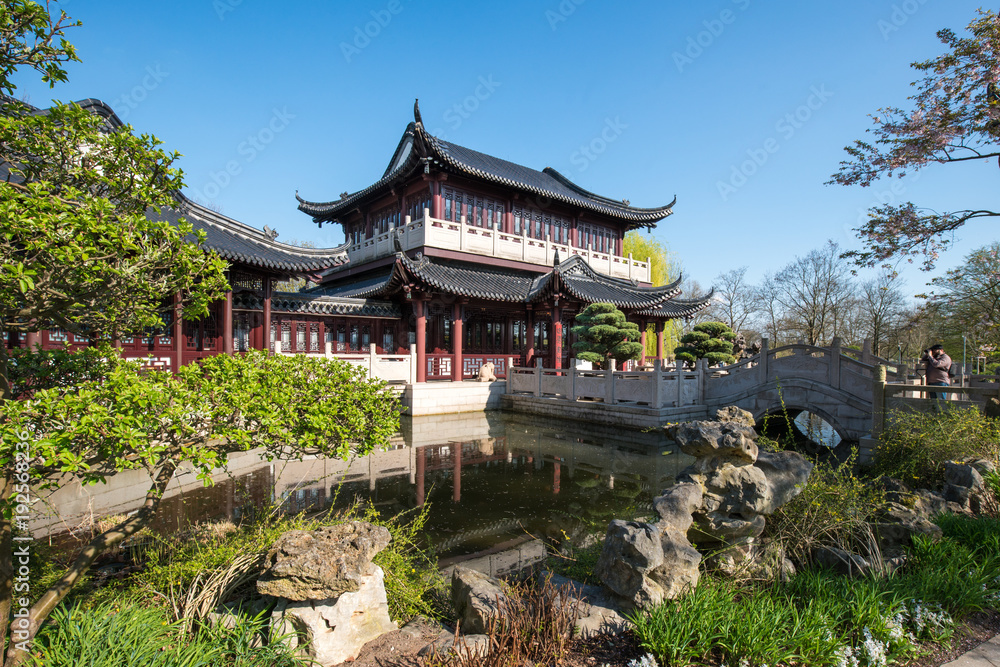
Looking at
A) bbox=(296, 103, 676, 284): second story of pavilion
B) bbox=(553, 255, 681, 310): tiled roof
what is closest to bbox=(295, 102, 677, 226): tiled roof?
bbox=(296, 103, 676, 284): second story of pavilion

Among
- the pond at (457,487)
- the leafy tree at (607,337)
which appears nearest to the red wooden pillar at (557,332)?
the leafy tree at (607,337)

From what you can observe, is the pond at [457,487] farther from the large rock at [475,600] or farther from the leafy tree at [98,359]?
the large rock at [475,600]

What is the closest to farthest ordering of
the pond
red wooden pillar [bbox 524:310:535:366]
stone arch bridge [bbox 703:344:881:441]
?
the pond, stone arch bridge [bbox 703:344:881:441], red wooden pillar [bbox 524:310:535:366]

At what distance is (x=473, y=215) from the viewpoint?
56.1 feet

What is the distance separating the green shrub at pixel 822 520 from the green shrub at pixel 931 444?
1.81 m

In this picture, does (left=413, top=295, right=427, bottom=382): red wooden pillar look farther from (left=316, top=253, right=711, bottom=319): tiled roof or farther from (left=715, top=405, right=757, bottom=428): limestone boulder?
(left=715, top=405, right=757, bottom=428): limestone boulder

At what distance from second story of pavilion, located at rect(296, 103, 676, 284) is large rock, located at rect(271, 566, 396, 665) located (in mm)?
11837

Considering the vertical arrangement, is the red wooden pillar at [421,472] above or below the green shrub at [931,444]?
below

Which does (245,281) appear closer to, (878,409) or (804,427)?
(878,409)

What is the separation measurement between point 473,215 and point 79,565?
15.4 metres

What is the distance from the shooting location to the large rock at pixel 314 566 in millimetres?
2652

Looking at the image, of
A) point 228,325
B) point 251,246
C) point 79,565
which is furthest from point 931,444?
point 251,246

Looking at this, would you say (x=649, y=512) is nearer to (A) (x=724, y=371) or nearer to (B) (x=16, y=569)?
(B) (x=16, y=569)

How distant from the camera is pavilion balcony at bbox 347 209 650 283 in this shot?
619 inches
